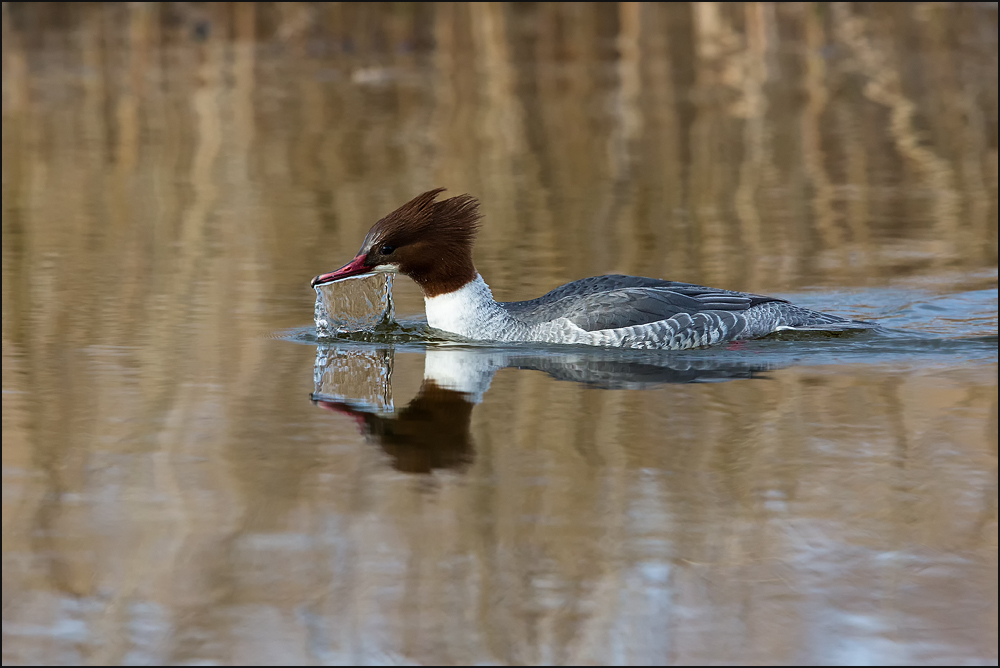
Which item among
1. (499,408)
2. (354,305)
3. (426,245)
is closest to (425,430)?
(499,408)

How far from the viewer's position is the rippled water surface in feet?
14.2

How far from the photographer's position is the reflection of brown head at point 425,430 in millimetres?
5852

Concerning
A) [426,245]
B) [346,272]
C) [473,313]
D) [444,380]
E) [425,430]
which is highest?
[426,245]

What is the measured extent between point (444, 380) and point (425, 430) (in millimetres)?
988

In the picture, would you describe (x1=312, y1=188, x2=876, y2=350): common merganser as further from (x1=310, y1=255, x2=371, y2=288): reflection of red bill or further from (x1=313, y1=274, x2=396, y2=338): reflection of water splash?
(x1=313, y1=274, x2=396, y2=338): reflection of water splash

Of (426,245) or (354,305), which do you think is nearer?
(426,245)

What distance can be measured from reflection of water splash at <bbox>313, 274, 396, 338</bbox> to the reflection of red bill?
0.15ft

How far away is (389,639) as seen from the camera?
13.6ft

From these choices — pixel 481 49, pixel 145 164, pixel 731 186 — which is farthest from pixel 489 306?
pixel 481 49

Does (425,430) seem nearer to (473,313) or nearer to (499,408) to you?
(499,408)

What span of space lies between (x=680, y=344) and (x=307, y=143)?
8.84m

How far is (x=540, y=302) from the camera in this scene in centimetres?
814

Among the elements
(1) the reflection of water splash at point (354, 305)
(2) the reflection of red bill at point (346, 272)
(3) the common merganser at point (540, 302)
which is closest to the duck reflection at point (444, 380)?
(3) the common merganser at point (540, 302)

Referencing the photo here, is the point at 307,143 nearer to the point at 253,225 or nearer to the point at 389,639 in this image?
the point at 253,225
